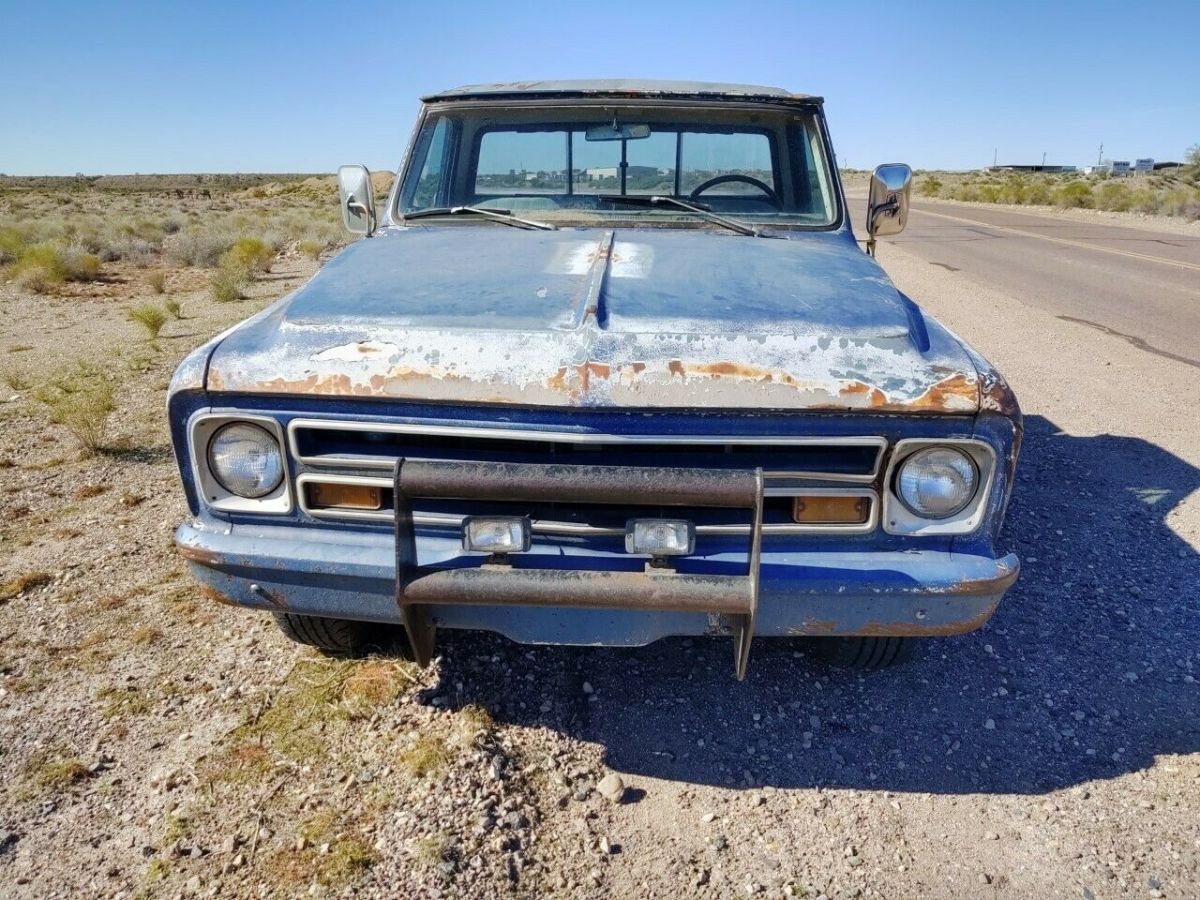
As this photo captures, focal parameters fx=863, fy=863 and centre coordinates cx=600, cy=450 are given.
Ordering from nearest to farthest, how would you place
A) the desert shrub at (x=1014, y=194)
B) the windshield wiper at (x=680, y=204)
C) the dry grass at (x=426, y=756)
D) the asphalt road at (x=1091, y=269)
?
the dry grass at (x=426, y=756) → the windshield wiper at (x=680, y=204) → the asphalt road at (x=1091, y=269) → the desert shrub at (x=1014, y=194)

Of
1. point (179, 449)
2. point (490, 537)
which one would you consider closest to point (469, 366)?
point (490, 537)

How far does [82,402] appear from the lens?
6.17 m

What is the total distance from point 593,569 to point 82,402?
5.37m

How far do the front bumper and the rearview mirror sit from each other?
6.77 ft

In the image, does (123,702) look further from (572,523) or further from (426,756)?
(572,523)

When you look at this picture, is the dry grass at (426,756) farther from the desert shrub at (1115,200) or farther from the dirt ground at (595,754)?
the desert shrub at (1115,200)

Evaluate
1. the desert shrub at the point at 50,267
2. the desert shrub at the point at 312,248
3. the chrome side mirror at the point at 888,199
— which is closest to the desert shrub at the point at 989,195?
the desert shrub at the point at 312,248

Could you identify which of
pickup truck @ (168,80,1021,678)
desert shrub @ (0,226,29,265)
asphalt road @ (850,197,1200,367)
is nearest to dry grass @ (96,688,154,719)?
pickup truck @ (168,80,1021,678)

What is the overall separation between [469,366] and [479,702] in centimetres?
125

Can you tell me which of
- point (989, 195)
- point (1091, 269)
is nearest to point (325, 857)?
point (1091, 269)

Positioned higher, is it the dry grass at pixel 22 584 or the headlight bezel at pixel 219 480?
the headlight bezel at pixel 219 480

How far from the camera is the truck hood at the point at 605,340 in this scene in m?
2.21

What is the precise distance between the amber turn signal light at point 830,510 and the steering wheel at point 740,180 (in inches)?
71.4

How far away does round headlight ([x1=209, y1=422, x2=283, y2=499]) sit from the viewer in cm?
239
